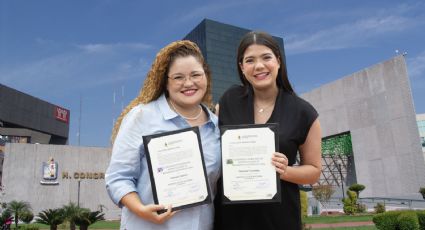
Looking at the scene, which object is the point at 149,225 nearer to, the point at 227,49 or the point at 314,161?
the point at 314,161

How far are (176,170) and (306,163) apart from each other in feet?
2.80

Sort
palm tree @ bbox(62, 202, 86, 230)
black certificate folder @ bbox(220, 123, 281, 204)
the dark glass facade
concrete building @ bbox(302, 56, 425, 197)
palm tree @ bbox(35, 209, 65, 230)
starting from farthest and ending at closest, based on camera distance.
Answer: the dark glass facade → concrete building @ bbox(302, 56, 425, 197) → palm tree @ bbox(35, 209, 65, 230) → palm tree @ bbox(62, 202, 86, 230) → black certificate folder @ bbox(220, 123, 281, 204)

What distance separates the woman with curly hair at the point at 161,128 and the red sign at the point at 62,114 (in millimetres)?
73007

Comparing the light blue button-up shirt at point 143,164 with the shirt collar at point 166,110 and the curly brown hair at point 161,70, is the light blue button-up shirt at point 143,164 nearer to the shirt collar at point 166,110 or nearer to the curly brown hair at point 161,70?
the shirt collar at point 166,110

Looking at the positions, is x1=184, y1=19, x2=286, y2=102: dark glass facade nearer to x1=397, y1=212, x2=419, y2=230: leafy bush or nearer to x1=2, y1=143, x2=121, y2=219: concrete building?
x1=2, y1=143, x2=121, y2=219: concrete building

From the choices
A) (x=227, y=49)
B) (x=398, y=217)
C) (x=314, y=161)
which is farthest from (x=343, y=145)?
(x=227, y=49)

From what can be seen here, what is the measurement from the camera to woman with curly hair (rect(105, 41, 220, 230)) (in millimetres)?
2041

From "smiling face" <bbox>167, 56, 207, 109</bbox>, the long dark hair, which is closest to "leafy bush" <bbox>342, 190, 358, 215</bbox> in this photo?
the long dark hair

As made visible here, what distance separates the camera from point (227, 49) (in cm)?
8856

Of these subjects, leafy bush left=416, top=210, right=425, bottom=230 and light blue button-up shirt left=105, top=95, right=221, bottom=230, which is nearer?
light blue button-up shirt left=105, top=95, right=221, bottom=230

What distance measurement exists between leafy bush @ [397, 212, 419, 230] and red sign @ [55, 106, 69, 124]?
224ft

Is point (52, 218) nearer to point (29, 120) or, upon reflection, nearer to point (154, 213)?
point (154, 213)

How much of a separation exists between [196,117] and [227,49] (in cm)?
8768

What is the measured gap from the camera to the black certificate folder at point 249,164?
2.08 meters
